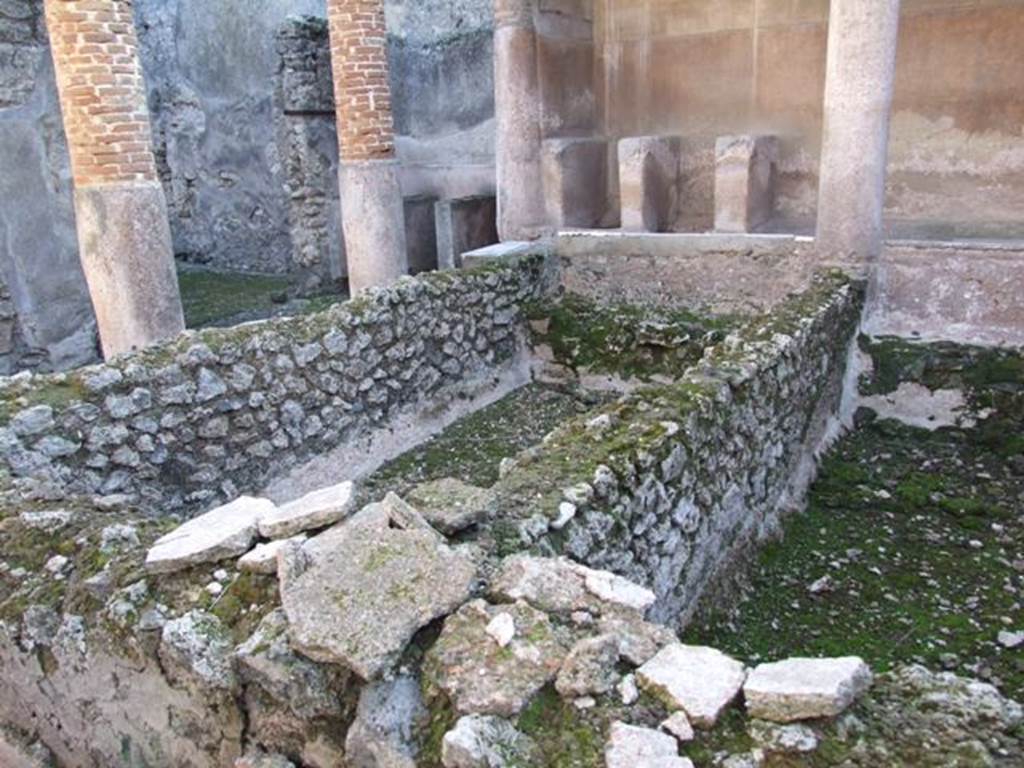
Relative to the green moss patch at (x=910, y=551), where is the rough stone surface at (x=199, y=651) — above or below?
above

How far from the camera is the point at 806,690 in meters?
1.58

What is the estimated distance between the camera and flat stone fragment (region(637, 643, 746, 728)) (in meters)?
1.62

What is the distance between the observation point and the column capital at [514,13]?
7.33m

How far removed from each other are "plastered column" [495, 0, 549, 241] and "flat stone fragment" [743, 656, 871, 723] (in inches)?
251

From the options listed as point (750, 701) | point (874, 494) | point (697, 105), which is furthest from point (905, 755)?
point (697, 105)

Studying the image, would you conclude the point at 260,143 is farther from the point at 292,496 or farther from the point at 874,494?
the point at 874,494

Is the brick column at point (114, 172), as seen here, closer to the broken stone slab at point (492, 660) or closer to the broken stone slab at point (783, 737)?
the broken stone slab at point (492, 660)

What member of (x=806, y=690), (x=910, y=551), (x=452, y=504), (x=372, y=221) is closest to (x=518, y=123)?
(x=372, y=221)

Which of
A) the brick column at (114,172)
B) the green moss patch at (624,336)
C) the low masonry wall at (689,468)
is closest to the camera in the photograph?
the low masonry wall at (689,468)

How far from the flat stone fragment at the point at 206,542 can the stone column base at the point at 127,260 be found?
11.6ft

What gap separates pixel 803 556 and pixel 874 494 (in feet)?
2.78

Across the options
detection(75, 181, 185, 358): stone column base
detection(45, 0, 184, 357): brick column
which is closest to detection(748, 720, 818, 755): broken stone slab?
detection(75, 181, 185, 358): stone column base

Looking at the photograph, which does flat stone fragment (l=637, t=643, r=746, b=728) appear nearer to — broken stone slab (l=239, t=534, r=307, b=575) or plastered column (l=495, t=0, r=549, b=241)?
broken stone slab (l=239, t=534, r=307, b=575)

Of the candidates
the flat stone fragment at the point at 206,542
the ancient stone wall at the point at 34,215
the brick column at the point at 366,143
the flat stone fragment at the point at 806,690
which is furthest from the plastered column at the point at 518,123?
the flat stone fragment at the point at 806,690
